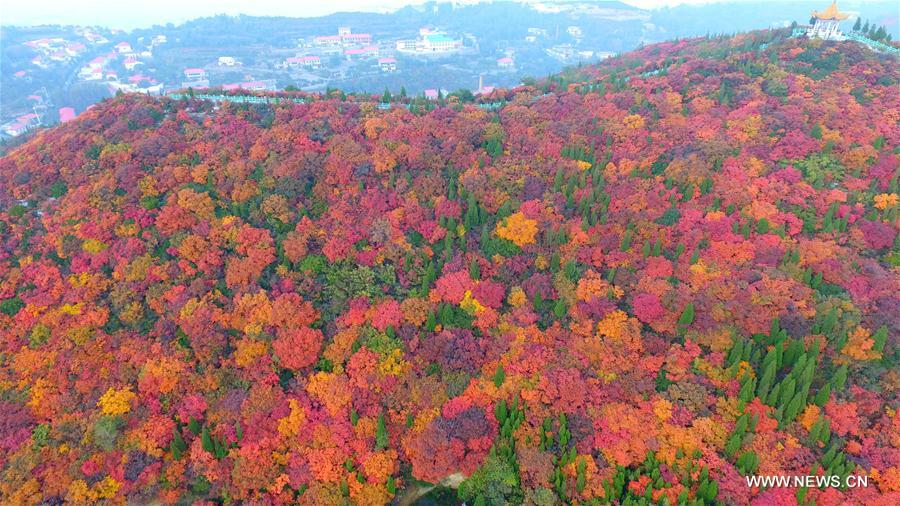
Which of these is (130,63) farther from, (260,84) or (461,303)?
(461,303)

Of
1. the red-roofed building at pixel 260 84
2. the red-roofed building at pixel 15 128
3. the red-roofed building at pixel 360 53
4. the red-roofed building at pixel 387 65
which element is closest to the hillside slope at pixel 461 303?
the red-roofed building at pixel 15 128

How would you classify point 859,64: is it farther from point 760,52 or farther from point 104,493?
point 104,493

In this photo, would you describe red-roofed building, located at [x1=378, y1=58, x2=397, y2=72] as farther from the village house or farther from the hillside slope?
the hillside slope

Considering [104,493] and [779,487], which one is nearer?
[779,487]

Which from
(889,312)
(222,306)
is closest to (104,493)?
(222,306)

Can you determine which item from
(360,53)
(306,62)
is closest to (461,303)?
(306,62)

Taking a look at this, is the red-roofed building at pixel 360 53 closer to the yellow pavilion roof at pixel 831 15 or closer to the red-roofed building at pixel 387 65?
the red-roofed building at pixel 387 65

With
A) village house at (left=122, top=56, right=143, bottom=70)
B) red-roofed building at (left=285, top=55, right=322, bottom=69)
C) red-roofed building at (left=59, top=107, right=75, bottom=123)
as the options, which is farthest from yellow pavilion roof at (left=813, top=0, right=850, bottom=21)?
village house at (left=122, top=56, right=143, bottom=70)
